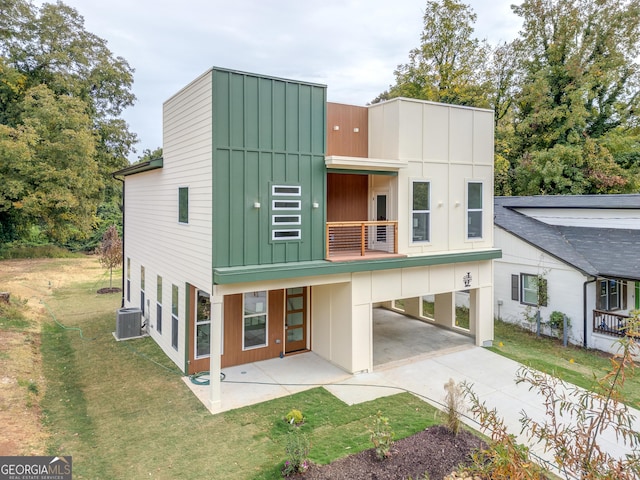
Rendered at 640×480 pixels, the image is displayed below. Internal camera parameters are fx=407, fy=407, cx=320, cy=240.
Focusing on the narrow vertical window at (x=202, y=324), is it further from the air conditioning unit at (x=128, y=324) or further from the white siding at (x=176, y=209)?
the air conditioning unit at (x=128, y=324)

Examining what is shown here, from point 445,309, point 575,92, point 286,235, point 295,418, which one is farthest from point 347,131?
point 575,92

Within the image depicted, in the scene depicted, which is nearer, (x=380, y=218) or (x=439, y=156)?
(x=439, y=156)

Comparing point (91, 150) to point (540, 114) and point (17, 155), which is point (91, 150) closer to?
point (17, 155)

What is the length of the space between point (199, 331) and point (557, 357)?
9974mm

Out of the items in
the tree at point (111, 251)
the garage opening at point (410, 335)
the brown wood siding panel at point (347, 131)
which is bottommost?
the garage opening at point (410, 335)

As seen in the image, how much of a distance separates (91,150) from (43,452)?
Result: 20726 millimetres

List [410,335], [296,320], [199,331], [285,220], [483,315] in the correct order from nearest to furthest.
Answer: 1. [285,220]
2. [199,331]
3. [296,320]
4. [483,315]
5. [410,335]

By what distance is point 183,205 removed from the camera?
9961 mm

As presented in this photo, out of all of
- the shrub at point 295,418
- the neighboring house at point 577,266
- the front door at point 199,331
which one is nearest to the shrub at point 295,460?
the shrub at point 295,418

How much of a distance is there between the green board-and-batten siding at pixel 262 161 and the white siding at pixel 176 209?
28cm

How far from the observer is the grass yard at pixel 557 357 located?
9.76 meters

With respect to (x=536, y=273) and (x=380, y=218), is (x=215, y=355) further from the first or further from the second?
(x=536, y=273)

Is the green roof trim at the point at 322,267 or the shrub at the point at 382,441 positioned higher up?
the green roof trim at the point at 322,267

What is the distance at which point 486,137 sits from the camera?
12039 mm
